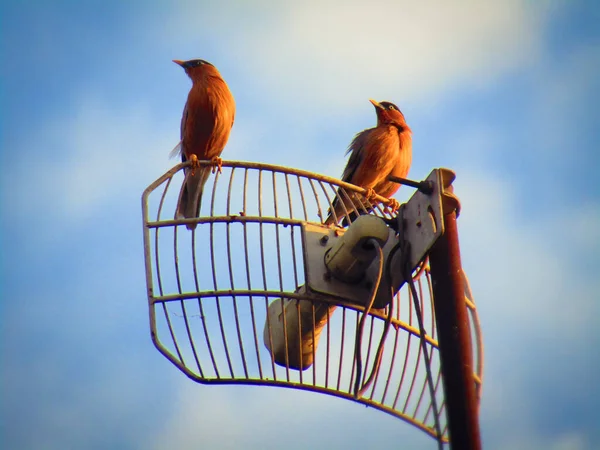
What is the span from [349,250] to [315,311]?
1.05 ft

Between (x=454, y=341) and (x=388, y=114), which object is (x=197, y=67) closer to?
(x=388, y=114)

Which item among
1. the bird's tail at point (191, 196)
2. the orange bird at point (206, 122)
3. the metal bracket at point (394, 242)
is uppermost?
the orange bird at point (206, 122)

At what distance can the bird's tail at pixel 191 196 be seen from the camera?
3641 mm

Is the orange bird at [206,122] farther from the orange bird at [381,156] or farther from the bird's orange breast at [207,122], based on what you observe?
the orange bird at [381,156]

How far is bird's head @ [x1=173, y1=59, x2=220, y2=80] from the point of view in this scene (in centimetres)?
693

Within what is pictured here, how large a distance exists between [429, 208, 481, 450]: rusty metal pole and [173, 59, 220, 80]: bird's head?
196 inches

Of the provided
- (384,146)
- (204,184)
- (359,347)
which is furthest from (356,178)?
(359,347)

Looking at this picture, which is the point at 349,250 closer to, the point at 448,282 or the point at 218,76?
the point at 448,282

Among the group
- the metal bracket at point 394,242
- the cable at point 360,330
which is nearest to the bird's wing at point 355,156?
the metal bracket at point 394,242

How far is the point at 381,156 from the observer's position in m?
6.57

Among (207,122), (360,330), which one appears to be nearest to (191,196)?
(207,122)

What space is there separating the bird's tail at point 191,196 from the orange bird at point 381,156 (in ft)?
3.67

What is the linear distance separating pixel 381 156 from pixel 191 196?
1886 millimetres

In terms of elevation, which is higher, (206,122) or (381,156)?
(381,156)
